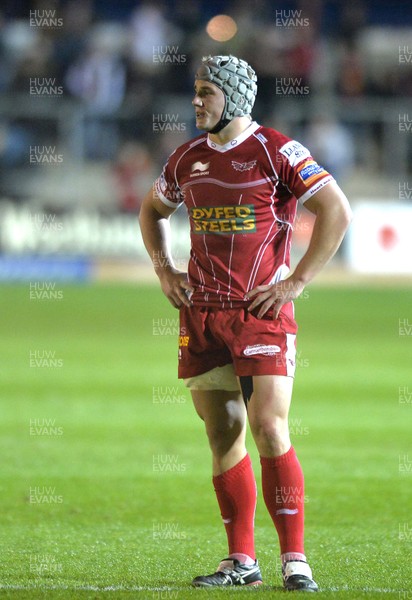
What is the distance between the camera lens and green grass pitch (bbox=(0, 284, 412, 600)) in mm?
5758

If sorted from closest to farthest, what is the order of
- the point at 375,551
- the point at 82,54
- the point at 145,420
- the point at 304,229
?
the point at 375,551, the point at 145,420, the point at 304,229, the point at 82,54

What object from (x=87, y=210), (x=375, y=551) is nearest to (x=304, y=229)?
(x=87, y=210)

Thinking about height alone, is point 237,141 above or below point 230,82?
below

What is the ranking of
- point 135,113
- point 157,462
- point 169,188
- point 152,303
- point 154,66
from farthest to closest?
1. point 154,66
2. point 135,113
3. point 152,303
4. point 157,462
5. point 169,188

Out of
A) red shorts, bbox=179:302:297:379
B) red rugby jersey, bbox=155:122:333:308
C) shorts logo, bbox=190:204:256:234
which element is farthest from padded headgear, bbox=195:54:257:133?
red shorts, bbox=179:302:297:379

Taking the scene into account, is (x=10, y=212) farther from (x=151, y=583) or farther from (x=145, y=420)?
(x=151, y=583)

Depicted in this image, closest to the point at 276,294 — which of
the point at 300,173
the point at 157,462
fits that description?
the point at 300,173

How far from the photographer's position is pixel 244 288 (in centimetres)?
544

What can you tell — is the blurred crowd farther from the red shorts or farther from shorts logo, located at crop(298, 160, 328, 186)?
shorts logo, located at crop(298, 160, 328, 186)

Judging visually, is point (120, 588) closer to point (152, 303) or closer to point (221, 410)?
point (221, 410)

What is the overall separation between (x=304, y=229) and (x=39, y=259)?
492cm

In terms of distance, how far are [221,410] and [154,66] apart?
1935 cm

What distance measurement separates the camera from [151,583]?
5414 millimetres

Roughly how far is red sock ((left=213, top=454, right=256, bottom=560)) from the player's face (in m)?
1.65
